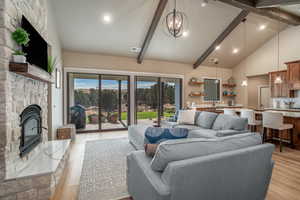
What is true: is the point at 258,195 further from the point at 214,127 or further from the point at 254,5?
the point at 254,5

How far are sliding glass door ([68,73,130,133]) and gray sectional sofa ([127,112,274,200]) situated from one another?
427 cm

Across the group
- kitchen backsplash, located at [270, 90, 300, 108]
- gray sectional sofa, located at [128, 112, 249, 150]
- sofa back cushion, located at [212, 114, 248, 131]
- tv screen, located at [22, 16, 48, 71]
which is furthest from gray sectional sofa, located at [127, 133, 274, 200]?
kitchen backsplash, located at [270, 90, 300, 108]

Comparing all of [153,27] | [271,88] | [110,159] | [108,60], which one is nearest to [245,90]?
[271,88]

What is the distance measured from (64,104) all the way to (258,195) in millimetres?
5523

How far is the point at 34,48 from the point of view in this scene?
242cm

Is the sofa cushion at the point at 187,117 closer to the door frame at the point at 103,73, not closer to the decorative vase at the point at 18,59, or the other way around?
the door frame at the point at 103,73

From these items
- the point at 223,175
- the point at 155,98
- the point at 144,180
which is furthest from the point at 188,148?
the point at 155,98

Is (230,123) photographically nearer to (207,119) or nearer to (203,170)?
(207,119)

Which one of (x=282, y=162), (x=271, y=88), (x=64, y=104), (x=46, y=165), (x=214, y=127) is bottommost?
(x=282, y=162)

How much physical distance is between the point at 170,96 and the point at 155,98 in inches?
30.8

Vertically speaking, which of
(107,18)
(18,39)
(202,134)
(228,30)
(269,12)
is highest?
(269,12)

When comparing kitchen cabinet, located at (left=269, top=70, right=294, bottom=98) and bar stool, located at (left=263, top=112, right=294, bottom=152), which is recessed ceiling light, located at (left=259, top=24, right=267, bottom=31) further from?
bar stool, located at (left=263, top=112, right=294, bottom=152)

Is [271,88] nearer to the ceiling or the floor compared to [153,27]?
nearer to the floor

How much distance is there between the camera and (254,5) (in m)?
4.09
